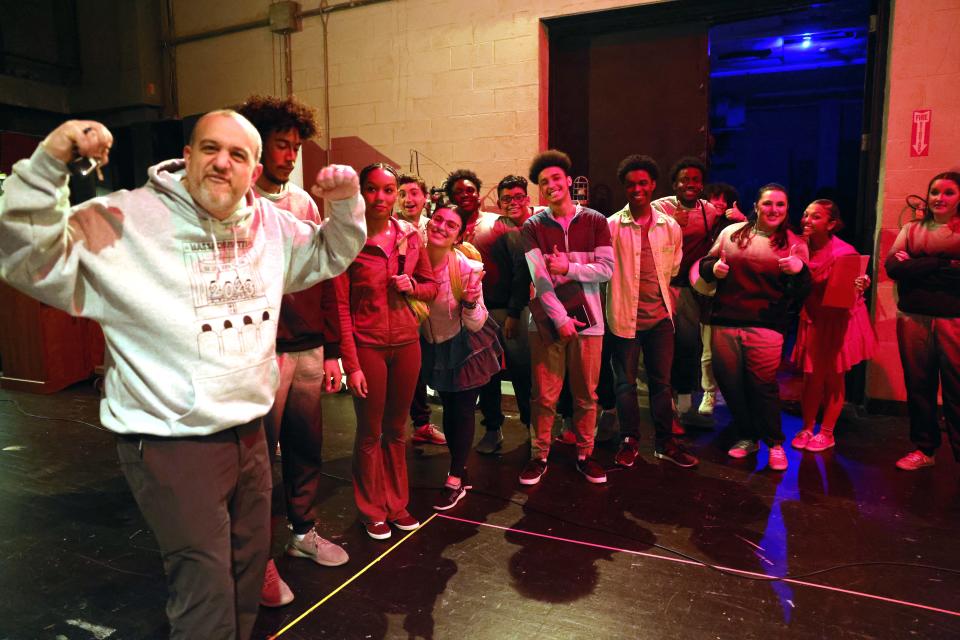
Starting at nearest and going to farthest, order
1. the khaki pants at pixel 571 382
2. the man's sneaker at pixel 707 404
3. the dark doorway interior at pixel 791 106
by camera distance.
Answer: the khaki pants at pixel 571 382
the man's sneaker at pixel 707 404
the dark doorway interior at pixel 791 106

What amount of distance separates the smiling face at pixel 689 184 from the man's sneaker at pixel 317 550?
3195 millimetres

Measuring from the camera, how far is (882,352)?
15.3 feet

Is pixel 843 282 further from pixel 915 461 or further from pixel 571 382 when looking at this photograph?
pixel 571 382

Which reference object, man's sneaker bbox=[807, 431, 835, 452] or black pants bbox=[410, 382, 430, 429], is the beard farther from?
man's sneaker bbox=[807, 431, 835, 452]

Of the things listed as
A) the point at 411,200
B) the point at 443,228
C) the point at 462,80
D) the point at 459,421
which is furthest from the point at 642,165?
the point at 462,80

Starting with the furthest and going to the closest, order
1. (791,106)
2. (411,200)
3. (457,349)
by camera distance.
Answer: (791,106)
(411,200)
(457,349)

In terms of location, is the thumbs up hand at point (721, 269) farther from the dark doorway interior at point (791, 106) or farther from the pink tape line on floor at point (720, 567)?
the dark doorway interior at point (791, 106)

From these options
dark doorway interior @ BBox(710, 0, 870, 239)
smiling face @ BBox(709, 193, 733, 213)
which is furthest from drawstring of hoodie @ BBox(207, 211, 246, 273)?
dark doorway interior @ BBox(710, 0, 870, 239)

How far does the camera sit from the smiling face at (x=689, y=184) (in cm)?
440

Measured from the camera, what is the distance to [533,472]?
3518 mm

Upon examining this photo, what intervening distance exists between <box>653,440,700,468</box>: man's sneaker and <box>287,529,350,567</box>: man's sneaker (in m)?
1.99

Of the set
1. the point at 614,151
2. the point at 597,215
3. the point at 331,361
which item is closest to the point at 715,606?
the point at 331,361

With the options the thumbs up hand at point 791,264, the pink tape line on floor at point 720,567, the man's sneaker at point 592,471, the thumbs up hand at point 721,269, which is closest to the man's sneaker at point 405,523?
the pink tape line on floor at point 720,567

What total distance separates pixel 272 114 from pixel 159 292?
3.93ft
